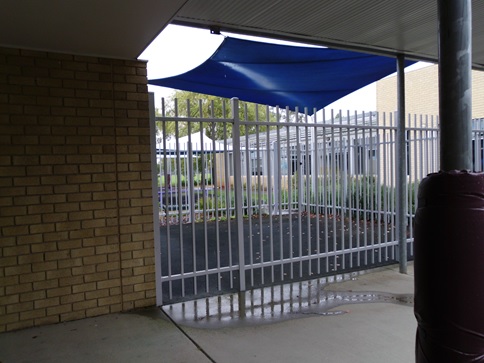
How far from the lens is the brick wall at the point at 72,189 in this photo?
11.9ft

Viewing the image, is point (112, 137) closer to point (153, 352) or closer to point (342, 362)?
point (153, 352)

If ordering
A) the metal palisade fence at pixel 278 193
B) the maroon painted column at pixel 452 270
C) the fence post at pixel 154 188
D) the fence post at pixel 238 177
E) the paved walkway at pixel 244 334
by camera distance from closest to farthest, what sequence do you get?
1. the maroon painted column at pixel 452 270
2. the paved walkway at pixel 244 334
3. the fence post at pixel 154 188
4. the metal palisade fence at pixel 278 193
5. the fence post at pixel 238 177

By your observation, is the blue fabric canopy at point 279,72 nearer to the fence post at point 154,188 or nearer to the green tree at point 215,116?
the green tree at point 215,116

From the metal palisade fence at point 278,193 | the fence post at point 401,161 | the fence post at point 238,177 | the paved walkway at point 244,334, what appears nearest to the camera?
the paved walkway at point 244,334

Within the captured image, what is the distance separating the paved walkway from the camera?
317 cm

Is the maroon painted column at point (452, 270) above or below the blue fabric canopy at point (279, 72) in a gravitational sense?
below

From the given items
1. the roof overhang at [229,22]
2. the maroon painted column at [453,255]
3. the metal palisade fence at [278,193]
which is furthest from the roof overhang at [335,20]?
the maroon painted column at [453,255]

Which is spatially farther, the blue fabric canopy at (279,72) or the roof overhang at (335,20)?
the blue fabric canopy at (279,72)

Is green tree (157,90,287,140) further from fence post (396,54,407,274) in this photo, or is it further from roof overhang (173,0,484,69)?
fence post (396,54,407,274)

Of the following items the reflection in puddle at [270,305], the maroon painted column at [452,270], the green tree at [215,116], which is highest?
the green tree at [215,116]

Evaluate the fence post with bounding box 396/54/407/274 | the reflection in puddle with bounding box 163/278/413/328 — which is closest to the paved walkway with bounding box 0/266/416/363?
the reflection in puddle with bounding box 163/278/413/328

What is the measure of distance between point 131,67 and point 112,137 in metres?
0.78

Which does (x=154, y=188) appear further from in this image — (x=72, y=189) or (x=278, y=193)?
(x=278, y=193)

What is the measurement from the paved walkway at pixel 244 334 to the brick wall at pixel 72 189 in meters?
0.29
